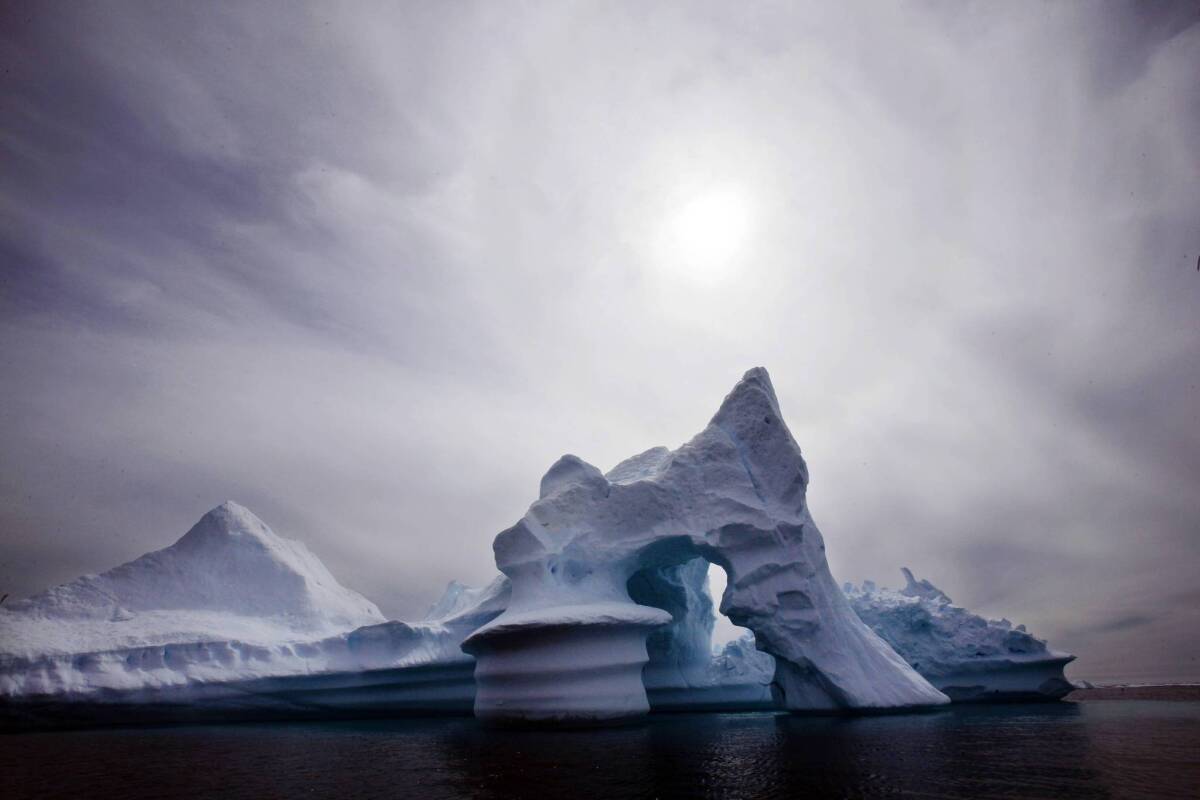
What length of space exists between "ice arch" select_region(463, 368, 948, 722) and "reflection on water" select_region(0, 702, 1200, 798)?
37.7 inches

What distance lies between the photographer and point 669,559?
14.9 meters

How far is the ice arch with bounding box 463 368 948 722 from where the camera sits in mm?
11281

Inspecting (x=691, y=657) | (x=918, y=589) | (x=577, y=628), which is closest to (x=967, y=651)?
(x=918, y=589)

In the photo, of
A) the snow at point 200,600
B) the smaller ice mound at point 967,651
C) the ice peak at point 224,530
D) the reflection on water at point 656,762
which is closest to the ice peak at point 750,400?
the reflection on water at point 656,762

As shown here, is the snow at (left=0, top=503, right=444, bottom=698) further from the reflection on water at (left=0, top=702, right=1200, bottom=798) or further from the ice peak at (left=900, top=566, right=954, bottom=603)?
the ice peak at (left=900, top=566, right=954, bottom=603)

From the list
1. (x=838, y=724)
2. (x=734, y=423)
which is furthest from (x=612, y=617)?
(x=734, y=423)

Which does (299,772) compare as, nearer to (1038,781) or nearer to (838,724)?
(1038,781)

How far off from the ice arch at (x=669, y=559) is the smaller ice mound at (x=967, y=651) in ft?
17.8

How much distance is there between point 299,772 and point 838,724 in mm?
7993

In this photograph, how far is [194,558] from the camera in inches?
679

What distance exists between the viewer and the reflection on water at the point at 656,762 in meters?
5.34

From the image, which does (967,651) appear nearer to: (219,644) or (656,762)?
(656,762)

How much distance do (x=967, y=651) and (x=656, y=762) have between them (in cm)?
1497

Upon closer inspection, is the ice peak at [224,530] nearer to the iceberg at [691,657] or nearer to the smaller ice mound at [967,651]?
the iceberg at [691,657]
